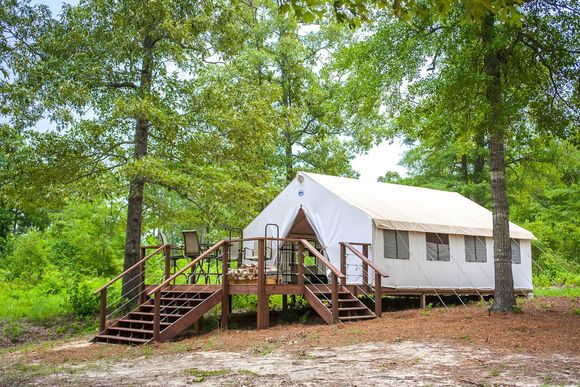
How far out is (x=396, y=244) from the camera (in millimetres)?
12383

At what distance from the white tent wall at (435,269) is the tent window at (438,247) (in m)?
0.12

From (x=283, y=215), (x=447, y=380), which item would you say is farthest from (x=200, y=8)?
(x=447, y=380)

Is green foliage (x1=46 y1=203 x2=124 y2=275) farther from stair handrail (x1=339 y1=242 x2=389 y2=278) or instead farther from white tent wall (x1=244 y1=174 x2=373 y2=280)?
stair handrail (x1=339 y1=242 x2=389 y2=278)

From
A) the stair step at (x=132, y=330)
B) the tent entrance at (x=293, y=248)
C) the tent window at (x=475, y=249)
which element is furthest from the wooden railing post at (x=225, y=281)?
the tent window at (x=475, y=249)

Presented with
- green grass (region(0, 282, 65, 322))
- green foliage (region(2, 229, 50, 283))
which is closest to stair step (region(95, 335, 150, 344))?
green grass (region(0, 282, 65, 322))

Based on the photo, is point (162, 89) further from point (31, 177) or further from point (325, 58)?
point (325, 58)

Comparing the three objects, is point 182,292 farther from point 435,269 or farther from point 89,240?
point 89,240

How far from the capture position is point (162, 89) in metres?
12.9

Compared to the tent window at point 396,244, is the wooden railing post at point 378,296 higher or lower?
lower

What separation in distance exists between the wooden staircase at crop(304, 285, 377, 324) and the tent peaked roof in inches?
69.3

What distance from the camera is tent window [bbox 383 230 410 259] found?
39.9ft

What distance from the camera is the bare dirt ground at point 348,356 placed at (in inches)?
213

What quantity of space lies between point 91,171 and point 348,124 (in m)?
10.6

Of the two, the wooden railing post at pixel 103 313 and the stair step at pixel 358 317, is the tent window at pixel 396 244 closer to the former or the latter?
the stair step at pixel 358 317
